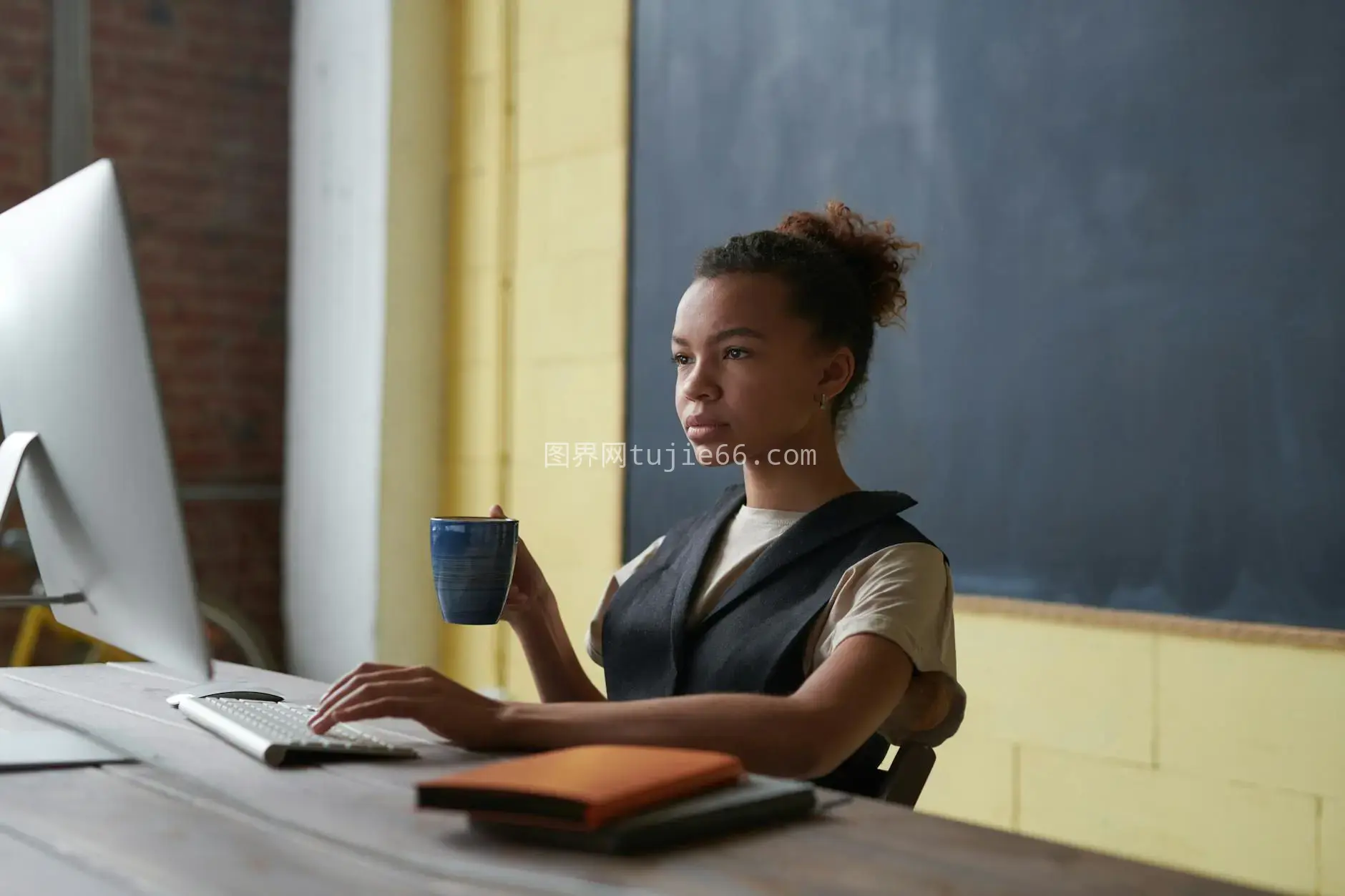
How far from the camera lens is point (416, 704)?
119cm

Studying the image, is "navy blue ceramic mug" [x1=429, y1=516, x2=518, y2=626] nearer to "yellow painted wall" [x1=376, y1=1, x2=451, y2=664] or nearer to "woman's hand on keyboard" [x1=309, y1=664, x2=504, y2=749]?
"woman's hand on keyboard" [x1=309, y1=664, x2=504, y2=749]

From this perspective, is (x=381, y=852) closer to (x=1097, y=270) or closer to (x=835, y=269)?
(x=835, y=269)

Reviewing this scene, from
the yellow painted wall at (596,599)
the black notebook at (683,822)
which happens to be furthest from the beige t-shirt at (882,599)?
the yellow painted wall at (596,599)

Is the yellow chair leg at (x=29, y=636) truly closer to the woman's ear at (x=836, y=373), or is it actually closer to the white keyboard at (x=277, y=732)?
the white keyboard at (x=277, y=732)

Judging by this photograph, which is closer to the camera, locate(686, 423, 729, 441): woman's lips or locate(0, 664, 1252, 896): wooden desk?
locate(0, 664, 1252, 896): wooden desk

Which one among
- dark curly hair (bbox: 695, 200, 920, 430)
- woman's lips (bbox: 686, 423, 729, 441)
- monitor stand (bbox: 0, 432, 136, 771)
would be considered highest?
dark curly hair (bbox: 695, 200, 920, 430)

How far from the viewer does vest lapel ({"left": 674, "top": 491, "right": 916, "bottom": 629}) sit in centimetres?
161

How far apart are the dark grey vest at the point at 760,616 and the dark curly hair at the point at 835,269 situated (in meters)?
0.21

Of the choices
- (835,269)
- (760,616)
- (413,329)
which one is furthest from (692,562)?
(413,329)

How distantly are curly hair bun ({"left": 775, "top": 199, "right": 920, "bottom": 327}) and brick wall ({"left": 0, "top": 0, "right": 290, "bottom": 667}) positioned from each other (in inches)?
109

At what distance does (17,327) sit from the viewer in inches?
52.9

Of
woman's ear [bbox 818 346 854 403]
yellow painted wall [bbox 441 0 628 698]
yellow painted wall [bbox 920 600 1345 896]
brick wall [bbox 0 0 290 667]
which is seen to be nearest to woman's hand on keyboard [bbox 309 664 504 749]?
woman's ear [bbox 818 346 854 403]

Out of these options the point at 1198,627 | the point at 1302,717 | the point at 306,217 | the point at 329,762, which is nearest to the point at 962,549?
the point at 1198,627

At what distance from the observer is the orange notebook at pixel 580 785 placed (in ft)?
2.92
